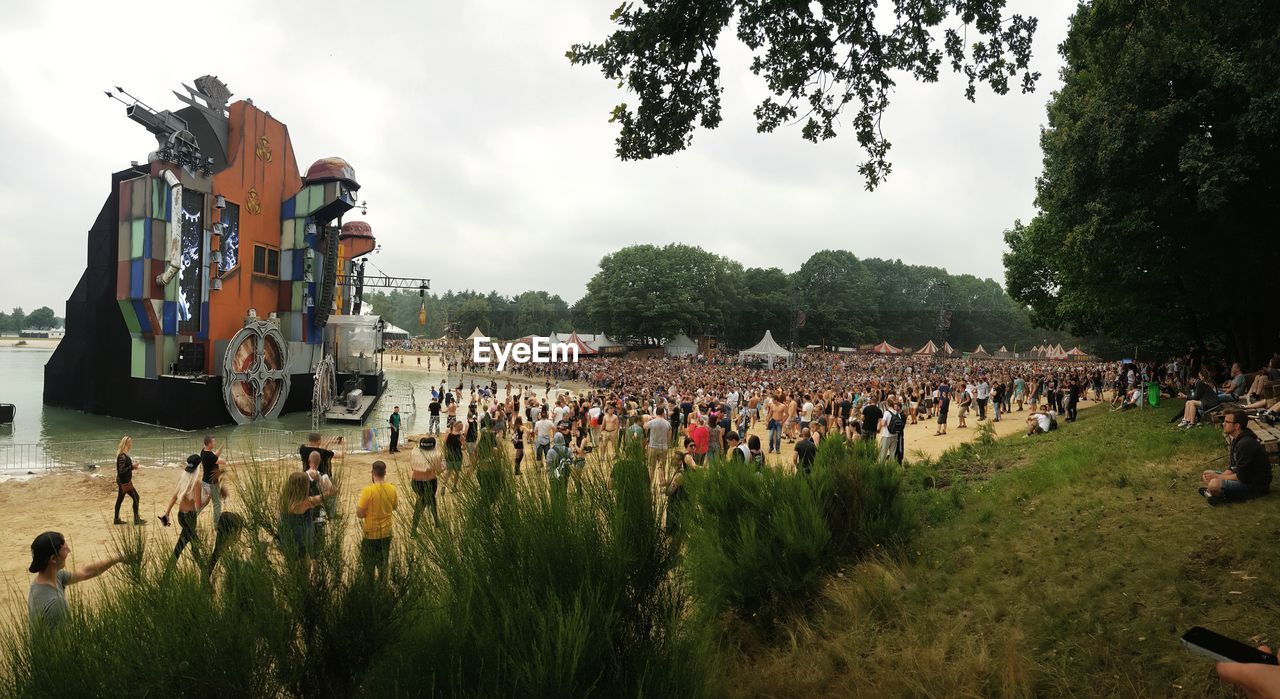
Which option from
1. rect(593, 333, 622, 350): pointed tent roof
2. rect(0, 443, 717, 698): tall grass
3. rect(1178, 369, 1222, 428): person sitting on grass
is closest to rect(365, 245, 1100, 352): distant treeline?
rect(593, 333, 622, 350): pointed tent roof

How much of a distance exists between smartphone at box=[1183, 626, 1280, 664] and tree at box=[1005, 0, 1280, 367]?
660cm

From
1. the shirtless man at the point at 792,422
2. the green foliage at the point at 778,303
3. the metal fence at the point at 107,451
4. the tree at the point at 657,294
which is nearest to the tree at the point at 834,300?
the green foliage at the point at 778,303

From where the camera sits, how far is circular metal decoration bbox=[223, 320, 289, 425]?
24.5m

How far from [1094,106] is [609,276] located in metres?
64.7

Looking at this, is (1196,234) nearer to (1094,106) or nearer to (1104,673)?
(1094,106)

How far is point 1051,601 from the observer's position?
486 centimetres

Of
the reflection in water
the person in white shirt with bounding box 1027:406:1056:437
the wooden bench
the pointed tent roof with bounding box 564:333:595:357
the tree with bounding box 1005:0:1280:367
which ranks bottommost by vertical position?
the reflection in water

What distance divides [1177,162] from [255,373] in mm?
29754

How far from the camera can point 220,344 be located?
25062 mm

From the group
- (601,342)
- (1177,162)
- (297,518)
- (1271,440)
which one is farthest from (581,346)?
(297,518)

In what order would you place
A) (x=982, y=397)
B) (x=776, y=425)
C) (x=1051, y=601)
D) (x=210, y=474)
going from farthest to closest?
(x=982, y=397), (x=776, y=425), (x=210, y=474), (x=1051, y=601)

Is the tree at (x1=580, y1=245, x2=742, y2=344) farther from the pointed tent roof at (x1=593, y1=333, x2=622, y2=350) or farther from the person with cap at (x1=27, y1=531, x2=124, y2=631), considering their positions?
the person with cap at (x1=27, y1=531, x2=124, y2=631)

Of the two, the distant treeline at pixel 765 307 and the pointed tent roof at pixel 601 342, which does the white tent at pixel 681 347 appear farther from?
the pointed tent roof at pixel 601 342

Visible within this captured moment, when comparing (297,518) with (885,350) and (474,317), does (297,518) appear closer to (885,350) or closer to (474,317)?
(885,350)
